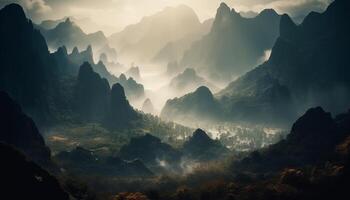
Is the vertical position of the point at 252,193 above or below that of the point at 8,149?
below

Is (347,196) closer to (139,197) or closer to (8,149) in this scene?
(139,197)

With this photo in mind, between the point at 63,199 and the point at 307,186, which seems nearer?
the point at 63,199

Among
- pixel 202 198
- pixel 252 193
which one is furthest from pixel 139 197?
pixel 252 193

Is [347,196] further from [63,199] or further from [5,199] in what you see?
[5,199]

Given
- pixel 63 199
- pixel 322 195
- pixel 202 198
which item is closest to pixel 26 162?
pixel 63 199

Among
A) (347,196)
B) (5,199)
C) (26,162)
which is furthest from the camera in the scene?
(347,196)

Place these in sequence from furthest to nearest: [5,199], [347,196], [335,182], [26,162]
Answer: [335,182], [347,196], [26,162], [5,199]
